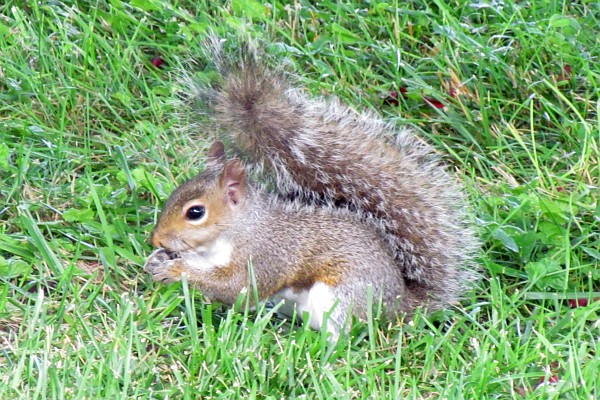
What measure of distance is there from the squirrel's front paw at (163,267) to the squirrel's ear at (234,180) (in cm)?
20

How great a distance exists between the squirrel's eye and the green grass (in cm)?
18

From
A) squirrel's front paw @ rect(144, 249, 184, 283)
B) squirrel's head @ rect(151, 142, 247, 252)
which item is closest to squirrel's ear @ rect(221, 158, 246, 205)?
squirrel's head @ rect(151, 142, 247, 252)

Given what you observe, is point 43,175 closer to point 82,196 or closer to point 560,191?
point 82,196

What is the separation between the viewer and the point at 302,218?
283cm

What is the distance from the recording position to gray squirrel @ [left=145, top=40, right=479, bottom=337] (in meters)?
2.75

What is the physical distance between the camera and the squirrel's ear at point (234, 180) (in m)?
2.78

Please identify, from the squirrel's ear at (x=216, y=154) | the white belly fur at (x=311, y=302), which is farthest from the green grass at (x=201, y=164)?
the squirrel's ear at (x=216, y=154)

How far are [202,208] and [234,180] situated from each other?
11cm

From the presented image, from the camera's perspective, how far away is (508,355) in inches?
101

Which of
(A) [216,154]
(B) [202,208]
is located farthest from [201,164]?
(B) [202,208]

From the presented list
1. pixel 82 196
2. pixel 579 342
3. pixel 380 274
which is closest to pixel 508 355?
pixel 579 342

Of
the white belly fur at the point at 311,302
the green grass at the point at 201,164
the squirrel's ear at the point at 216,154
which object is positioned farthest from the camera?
the squirrel's ear at the point at 216,154

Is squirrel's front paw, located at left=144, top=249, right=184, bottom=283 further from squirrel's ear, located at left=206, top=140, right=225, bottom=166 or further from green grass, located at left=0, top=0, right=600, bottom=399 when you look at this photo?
squirrel's ear, located at left=206, top=140, right=225, bottom=166

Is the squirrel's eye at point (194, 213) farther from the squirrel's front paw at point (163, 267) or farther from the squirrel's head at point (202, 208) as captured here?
the squirrel's front paw at point (163, 267)
